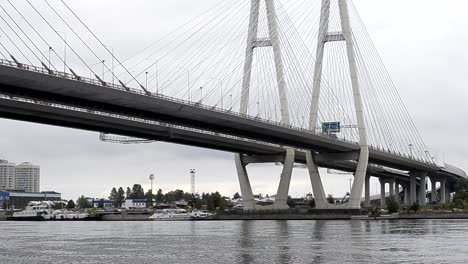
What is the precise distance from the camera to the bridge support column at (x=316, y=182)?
247 ft

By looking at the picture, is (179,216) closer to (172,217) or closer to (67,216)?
(172,217)

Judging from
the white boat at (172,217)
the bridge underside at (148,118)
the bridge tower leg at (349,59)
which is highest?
the bridge tower leg at (349,59)

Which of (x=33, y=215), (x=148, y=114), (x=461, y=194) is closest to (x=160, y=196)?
(x=33, y=215)

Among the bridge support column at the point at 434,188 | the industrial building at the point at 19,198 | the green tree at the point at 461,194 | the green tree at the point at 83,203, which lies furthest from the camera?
the green tree at the point at 83,203

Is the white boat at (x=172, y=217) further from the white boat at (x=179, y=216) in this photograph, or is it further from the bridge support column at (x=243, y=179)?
the bridge support column at (x=243, y=179)

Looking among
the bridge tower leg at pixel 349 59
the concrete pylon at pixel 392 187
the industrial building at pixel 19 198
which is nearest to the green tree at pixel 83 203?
the industrial building at pixel 19 198

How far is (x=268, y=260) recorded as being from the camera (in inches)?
1083

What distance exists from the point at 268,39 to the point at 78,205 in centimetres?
12210

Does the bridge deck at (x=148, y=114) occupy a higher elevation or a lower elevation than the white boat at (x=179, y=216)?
higher

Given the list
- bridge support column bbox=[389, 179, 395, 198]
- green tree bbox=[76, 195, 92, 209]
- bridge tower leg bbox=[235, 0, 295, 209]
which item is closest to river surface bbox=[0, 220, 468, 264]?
bridge tower leg bbox=[235, 0, 295, 209]

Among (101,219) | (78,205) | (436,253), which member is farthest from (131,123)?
(78,205)

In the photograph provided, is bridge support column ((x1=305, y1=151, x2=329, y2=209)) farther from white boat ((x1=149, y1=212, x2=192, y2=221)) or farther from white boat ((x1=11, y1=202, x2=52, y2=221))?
white boat ((x1=11, y1=202, x2=52, y2=221))

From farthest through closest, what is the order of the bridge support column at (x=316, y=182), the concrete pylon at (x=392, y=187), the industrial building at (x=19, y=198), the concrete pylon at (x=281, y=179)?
the industrial building at (x=19, y=198), the concrete pylon at (x=392, y=187), the concrete pylon at (x=281, y=179), the bridge support column at (x=316, y=182)

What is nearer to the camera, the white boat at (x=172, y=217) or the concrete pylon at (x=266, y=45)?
the concrete pylon at (x=266, y=45)
